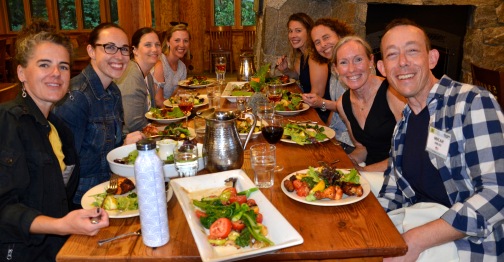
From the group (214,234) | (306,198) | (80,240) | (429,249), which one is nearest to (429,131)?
(429,249)

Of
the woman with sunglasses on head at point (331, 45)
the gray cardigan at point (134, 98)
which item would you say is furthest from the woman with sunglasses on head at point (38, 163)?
the woman with sunglasses on head at point (331, 45)

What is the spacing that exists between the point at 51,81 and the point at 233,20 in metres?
8.20

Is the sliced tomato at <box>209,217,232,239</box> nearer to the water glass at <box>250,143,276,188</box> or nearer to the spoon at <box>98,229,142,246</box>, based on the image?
the spoon at <box>98,229,142,246</box>

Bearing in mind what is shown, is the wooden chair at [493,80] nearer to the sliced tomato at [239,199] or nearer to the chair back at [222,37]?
the sliced tomato at [239,199]

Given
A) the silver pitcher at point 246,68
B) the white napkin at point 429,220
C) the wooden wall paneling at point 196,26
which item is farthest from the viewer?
the wooden wall paneling at point 196,26

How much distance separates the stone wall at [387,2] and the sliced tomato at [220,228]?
11.5ft

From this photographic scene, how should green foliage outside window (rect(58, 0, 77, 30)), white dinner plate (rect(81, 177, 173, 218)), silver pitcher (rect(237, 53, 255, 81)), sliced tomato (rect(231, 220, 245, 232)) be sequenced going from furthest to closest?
green foliage outside window (rect(58, 0, 77, 30))
silver pitcher (rect(237, 53, 255, 81))
white dinner plate (rect(81, 177, 173, 218))
sliced tomato (rect(231, 220, 245, 232))

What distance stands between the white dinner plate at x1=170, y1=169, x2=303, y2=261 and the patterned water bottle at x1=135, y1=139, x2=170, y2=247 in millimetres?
82

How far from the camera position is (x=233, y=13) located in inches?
372

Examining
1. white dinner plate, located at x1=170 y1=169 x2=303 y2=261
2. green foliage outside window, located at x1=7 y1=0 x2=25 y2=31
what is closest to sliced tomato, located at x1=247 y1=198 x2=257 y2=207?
white dinner plate, located at x1=170 y1=169 x2=303 y2=261

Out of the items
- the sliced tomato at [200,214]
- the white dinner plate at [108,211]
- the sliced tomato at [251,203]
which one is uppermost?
the sliced tomato at [251,203]

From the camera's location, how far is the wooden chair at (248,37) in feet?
30.9

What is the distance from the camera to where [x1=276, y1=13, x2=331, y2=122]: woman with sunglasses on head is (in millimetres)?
3510

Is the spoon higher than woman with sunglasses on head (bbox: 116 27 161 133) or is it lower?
lower
